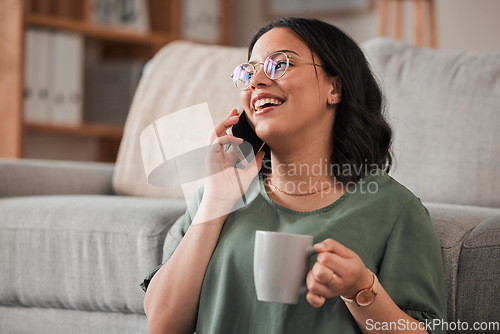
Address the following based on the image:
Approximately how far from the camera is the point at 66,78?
9.74 ft

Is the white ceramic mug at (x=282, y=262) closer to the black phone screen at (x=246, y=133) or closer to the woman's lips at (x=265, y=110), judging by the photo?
the woman's lips at (x=265, y=110)

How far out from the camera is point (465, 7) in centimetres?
287

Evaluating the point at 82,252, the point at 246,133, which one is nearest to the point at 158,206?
the point at 82,252

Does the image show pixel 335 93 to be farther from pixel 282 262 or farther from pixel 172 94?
pixel 172 94

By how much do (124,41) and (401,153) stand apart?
6.78 ft

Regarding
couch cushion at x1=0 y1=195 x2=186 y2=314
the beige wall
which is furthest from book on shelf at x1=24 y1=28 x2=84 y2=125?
couch cushion at x1=0 y1=195 x2=186 y2=314

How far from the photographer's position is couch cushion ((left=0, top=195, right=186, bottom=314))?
1.29 meters

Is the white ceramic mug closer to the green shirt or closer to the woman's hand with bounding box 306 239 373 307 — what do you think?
the woman's hand with bounding box 306 239 373 307

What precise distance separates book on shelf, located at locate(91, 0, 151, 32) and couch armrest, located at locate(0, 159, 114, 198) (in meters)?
1.44

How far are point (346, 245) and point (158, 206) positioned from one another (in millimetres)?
613

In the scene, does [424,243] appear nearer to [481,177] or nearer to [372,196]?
[372,196]

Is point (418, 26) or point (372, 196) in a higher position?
point (418, 26)

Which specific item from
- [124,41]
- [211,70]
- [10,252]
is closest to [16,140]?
[124,41]

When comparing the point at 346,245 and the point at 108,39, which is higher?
the point at 108,39
